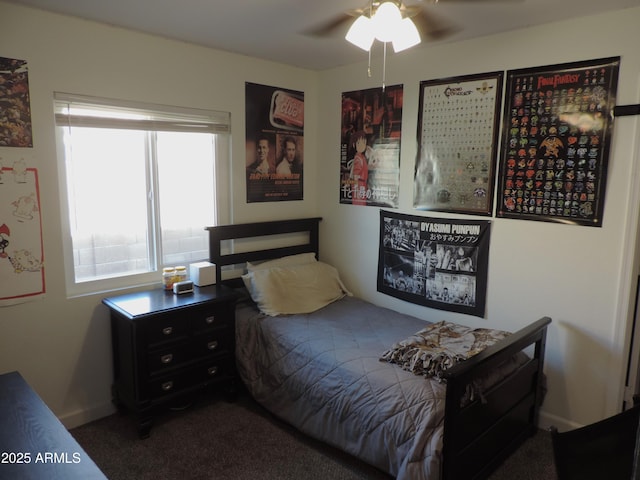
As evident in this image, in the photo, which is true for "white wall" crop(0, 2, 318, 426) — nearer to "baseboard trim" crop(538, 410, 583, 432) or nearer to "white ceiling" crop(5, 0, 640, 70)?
"white ceiling" crop(5, 0, 640, 70)

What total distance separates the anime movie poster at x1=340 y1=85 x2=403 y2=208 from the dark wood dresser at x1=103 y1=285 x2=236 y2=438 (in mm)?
1255

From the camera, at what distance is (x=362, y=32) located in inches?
75.7

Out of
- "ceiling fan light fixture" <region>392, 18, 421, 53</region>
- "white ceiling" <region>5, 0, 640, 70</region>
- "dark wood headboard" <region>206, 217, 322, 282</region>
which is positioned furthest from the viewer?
"dark wood headboard" <region>206, 217, 322, 282</region>

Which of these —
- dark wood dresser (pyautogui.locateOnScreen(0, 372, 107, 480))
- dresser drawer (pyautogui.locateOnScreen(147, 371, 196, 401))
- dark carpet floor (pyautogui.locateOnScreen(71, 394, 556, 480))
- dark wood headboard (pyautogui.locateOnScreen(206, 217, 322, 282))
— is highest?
dark wood headboard (pyautogui.locateOnScreen(206, 217, 322, 282))

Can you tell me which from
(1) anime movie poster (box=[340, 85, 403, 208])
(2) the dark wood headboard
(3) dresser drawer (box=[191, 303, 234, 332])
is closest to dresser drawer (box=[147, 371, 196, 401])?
(3) dresser drawer (box=[191, 303, 234, 332])

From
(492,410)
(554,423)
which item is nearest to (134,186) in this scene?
(492,410)

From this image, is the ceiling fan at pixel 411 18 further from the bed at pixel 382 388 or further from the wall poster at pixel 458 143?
the bed at pixel 382 388

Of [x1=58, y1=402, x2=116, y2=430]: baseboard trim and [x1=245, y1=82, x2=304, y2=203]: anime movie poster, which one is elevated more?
[x1=245, y1=82, x2=304, y2=203]: anime movie poster

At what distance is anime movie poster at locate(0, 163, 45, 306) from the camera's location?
2.28m

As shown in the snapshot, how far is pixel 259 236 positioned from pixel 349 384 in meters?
1.49

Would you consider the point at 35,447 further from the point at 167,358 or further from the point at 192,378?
the point at 192,378

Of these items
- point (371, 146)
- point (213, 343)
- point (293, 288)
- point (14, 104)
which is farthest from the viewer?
point (371, 146)

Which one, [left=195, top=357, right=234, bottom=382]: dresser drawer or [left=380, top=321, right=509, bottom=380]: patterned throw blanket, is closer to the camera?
[left=380, top=321, right=509, bottom=380]: patterned throw blanket

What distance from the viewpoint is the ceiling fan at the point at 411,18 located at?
1909mm
